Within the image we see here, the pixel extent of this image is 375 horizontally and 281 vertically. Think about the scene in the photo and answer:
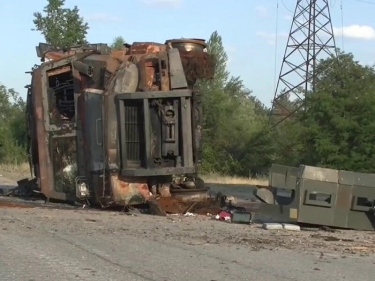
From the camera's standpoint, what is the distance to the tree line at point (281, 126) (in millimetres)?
33406

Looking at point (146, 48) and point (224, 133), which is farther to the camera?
point (224, 133)

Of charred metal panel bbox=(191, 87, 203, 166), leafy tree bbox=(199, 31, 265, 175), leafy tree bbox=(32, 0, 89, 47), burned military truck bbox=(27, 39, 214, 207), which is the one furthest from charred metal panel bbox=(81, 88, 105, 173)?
leafy tree bbox=(32, 0, 89, 47)

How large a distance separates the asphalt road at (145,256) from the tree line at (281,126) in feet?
24.6

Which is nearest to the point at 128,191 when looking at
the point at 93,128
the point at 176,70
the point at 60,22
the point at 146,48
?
the point at 93,128

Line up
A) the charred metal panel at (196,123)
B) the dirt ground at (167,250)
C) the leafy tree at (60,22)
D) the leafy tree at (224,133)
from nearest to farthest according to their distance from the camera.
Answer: the dirt ground at (167,250), the charred metal panel at (196,123), the leafy tree at (224,133), the leafy tree at (60,22)

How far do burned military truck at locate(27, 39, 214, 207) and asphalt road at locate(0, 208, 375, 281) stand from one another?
91.8 inches

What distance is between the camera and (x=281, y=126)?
48.2 metres

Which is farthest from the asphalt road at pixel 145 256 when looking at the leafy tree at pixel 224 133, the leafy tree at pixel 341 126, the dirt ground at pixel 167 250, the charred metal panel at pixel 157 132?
the leafy tree at pixel 224 133

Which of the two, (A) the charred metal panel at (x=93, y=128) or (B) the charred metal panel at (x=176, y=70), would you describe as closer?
(A) the charred metal panel at (x=93, y=128)

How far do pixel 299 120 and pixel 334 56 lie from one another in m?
7.91

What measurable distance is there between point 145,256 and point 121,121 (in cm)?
578

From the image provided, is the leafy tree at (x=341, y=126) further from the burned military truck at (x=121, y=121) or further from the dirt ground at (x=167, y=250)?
the dirt ground at (x=167, y=250)

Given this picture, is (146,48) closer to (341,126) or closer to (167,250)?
(167,250)

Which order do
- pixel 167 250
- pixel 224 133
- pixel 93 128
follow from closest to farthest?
pixel 167 250 < pixel 93 128 < pixel 224 133
